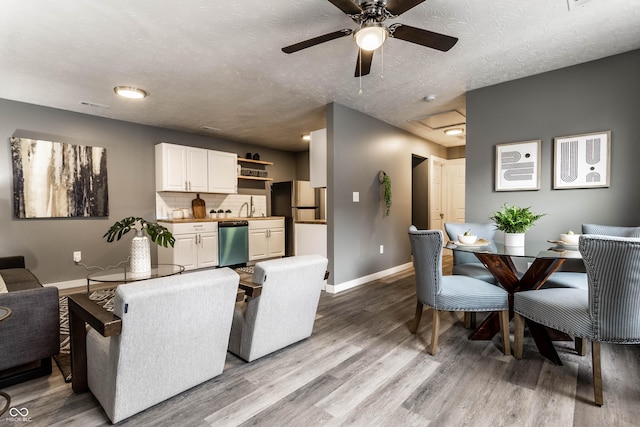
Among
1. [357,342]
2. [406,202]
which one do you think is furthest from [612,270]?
[406,202]

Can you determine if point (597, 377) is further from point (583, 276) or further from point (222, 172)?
point (222, 172)

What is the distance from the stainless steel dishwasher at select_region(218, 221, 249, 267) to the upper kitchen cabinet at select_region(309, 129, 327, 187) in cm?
186

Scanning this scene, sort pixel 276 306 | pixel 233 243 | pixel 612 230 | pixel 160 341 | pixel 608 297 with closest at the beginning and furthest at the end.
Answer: pixel 160 341
pixel 608 297
pixel 276 306
pixel 612 230
pixel 233 243

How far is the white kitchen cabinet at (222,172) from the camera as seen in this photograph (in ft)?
18.2

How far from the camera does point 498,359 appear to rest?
222cm

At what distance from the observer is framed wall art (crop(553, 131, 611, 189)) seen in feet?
9.42

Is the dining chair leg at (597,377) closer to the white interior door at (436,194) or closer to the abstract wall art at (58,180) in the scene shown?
the white interior door at (436,194)

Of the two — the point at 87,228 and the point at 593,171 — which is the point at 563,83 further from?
the point at 87,228

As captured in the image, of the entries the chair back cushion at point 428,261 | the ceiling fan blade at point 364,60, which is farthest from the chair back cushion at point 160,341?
the ceiling fan blade at point 364,60

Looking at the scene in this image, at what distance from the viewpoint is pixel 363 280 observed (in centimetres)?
445

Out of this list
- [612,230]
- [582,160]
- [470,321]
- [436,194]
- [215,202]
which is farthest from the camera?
[436,194]

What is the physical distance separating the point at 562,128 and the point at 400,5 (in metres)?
2.37

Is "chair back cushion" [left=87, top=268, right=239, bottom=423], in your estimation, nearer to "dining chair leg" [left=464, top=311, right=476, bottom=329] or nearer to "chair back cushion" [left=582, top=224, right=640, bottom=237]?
"dining chair leg" [left=464, top=311, right=476, bottom=329]

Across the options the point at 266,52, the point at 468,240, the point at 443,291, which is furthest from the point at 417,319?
the point at 266,52
